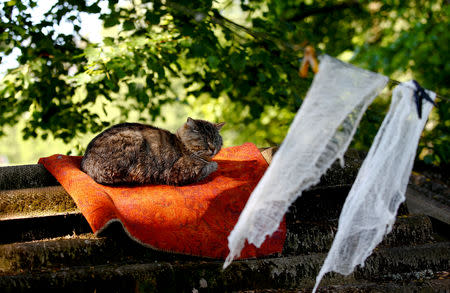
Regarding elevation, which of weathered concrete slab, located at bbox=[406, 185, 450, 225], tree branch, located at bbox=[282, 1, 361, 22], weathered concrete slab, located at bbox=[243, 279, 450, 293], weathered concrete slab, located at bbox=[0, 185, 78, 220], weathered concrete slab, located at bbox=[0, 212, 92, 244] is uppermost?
tree branch, located at bbox=[282, 1, 361, 22]

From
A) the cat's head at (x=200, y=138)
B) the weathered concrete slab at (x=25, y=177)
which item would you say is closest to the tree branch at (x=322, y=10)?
the cat's head at (x=200, y=138)

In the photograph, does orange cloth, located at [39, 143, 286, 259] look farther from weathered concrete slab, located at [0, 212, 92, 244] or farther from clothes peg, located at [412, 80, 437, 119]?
clothes peg, located at [412, 80, 437, 119]

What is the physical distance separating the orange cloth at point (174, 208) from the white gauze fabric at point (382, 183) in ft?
1.89

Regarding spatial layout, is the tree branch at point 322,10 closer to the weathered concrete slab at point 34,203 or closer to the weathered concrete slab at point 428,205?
the weathered concrete slab at point 428,205

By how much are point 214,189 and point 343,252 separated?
1098 millimetres

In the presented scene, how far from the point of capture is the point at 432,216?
3.43 metres

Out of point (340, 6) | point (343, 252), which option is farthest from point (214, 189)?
point (340, 6)

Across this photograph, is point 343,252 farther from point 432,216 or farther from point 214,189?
point 432,216

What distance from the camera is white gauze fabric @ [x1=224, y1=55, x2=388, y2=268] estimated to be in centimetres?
175

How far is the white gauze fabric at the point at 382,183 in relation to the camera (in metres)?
1.92

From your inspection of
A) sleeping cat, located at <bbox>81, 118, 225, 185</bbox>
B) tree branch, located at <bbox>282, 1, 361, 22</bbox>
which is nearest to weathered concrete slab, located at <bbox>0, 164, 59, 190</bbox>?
sleeping cat, located at <bbox>81, 118, 225, 185</bbox>

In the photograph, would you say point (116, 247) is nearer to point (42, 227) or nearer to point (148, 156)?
point (42, 227)

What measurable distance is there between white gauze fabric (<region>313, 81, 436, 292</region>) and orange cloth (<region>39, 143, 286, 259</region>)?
0.58 metres

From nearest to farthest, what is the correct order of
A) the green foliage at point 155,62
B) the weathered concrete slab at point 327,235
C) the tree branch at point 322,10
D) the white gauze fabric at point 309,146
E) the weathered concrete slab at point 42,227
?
the white gauze fabric at point 309,146, the weathered concrete slab at point 42,227, the weathered concrete slab at point 327,235, the green foliage at point 155,62, the tree branch at point 322,10
